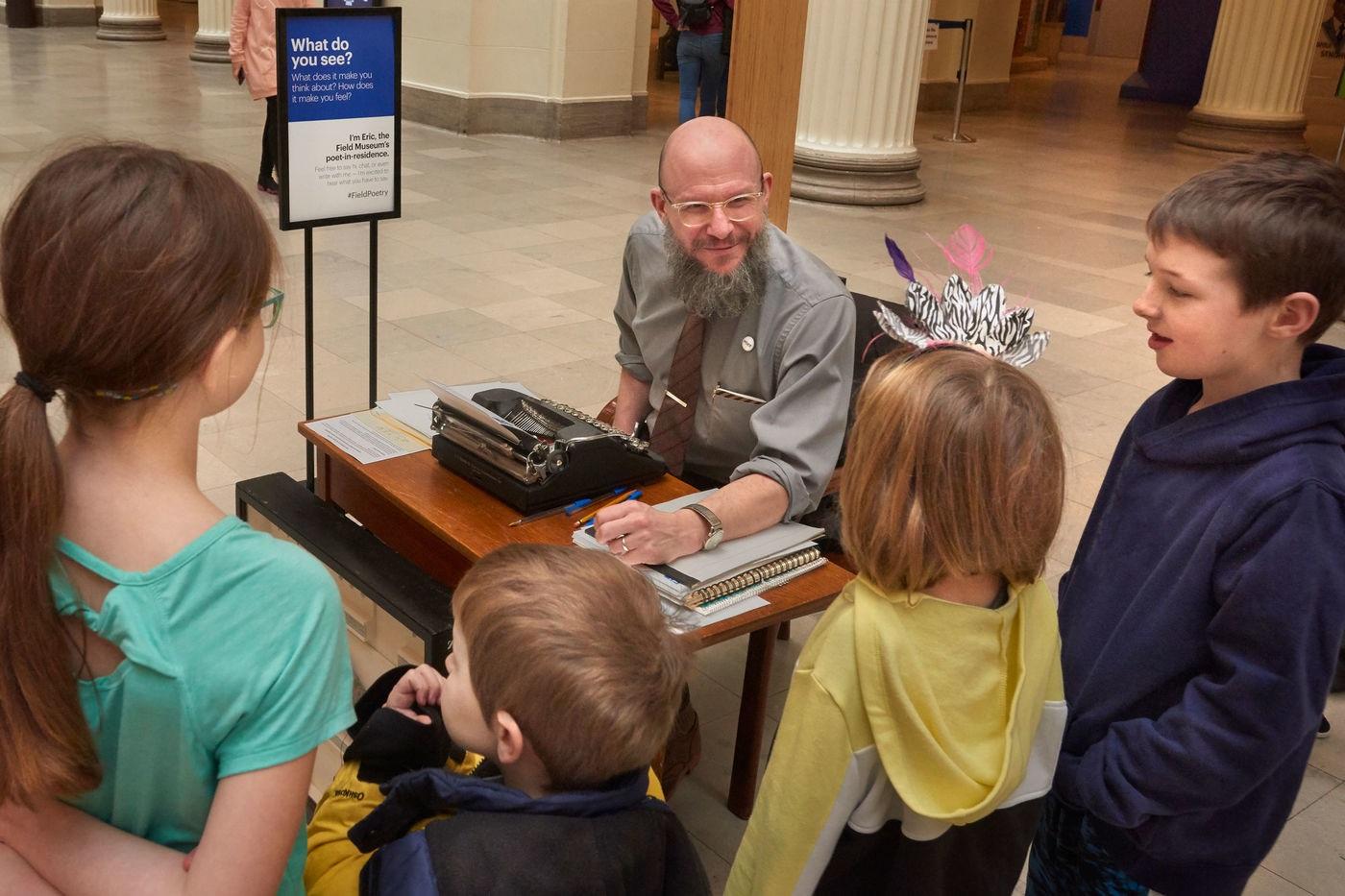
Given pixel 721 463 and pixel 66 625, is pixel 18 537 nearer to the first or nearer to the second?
pixel 66 625

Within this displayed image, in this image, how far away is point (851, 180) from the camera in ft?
33.5

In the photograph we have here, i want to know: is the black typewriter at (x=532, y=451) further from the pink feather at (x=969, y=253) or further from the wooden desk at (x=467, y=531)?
the pink feather at (x=969, y=253)

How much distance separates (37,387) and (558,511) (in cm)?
145

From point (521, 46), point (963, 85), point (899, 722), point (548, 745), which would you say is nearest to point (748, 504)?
point (899, 722)

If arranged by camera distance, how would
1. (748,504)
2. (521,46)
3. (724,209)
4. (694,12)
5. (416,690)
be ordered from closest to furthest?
(416,690) → (748,504) → (724,209) → (694,12) → (521,46)

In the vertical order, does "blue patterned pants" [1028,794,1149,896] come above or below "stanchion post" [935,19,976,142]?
below

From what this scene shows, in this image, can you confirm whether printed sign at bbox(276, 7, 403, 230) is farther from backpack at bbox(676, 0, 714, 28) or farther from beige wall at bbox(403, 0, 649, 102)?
beige wall at bbox(403, 0, 649, 102)

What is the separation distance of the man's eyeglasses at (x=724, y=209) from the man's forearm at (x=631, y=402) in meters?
0.54

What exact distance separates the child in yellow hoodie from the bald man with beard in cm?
84

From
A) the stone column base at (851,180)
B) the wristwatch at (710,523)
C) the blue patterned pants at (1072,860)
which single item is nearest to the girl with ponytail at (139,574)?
the wristwatch at (710,523)

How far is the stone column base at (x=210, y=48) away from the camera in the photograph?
15492 millimetres

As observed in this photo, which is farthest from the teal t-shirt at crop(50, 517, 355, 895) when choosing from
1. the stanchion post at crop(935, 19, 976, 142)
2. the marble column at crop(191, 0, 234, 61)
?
the marble column at crop(191, 0, 234, 61)

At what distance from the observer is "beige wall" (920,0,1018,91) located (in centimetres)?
1452

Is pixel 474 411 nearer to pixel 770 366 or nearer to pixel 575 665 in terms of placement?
pixel 770 366
